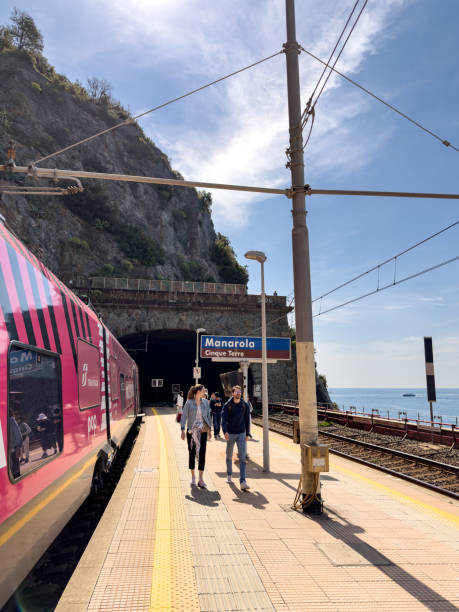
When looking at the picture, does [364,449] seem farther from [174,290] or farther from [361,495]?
[174,290]

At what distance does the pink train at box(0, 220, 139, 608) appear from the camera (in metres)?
3.25

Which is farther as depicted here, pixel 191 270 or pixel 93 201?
pixel 191 270

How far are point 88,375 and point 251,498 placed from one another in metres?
3.52

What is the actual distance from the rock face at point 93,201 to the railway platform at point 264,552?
132 feet

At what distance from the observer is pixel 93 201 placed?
5900 cm

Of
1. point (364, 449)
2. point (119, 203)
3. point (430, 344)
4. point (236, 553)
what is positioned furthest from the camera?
point (119, 203)

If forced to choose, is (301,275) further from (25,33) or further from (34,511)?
(25,33)

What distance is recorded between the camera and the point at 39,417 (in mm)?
4066

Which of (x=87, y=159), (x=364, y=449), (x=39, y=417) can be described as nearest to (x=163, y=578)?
(x=39, y=417)

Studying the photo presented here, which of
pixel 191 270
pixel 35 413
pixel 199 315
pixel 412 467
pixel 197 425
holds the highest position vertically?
pixel 191 270

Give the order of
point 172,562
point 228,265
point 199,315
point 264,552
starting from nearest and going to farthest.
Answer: point 172,562, point 264,552, point 199,315, point 228,265

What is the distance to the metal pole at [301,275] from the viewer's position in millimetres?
6719

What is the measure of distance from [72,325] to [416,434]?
51.6 feet

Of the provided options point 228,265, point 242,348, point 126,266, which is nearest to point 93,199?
Answer: point 126,266
